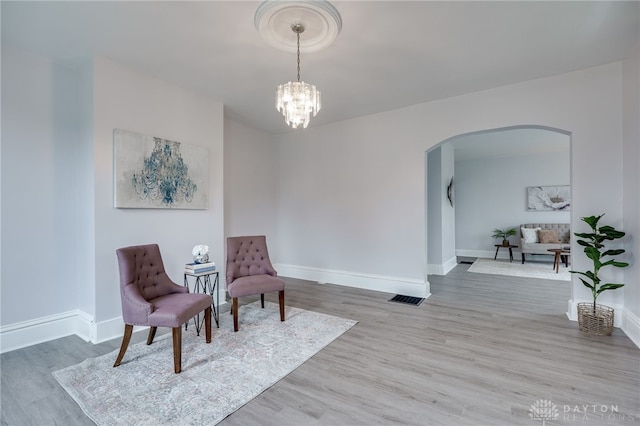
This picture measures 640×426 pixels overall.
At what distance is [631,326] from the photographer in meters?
2.75

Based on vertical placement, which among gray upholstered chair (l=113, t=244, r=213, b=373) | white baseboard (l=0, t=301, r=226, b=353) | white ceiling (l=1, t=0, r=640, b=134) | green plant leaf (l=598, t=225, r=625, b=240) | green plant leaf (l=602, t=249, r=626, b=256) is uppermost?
white ceiling (l=1, t=0, r=640, b=134)

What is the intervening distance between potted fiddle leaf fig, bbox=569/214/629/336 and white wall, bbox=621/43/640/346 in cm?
12

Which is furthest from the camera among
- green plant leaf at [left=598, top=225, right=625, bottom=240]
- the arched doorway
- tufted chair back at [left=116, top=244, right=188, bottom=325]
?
the arched doorway

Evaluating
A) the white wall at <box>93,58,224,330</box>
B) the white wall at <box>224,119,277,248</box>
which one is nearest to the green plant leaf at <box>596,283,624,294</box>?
the white wall at <box>93,58,224,330</box>

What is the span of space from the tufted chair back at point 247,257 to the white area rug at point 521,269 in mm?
4867

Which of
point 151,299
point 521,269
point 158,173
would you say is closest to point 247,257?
point 151,299

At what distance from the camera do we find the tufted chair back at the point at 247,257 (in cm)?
350

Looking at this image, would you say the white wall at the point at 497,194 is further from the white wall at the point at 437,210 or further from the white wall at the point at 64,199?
the white wall at the point at 64,199

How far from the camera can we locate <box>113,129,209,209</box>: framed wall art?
9.78ft

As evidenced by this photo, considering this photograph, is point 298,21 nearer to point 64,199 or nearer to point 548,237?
point 64,199

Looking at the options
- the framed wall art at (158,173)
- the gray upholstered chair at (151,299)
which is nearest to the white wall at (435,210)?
the framed wall art at (158,173)

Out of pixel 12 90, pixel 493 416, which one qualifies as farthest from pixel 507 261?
pixel 12 90

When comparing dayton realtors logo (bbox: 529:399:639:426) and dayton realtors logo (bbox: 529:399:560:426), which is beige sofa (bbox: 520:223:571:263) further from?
dayton realtors logo (bbox: 529:399:560:426)

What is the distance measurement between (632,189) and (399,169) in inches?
97.5
